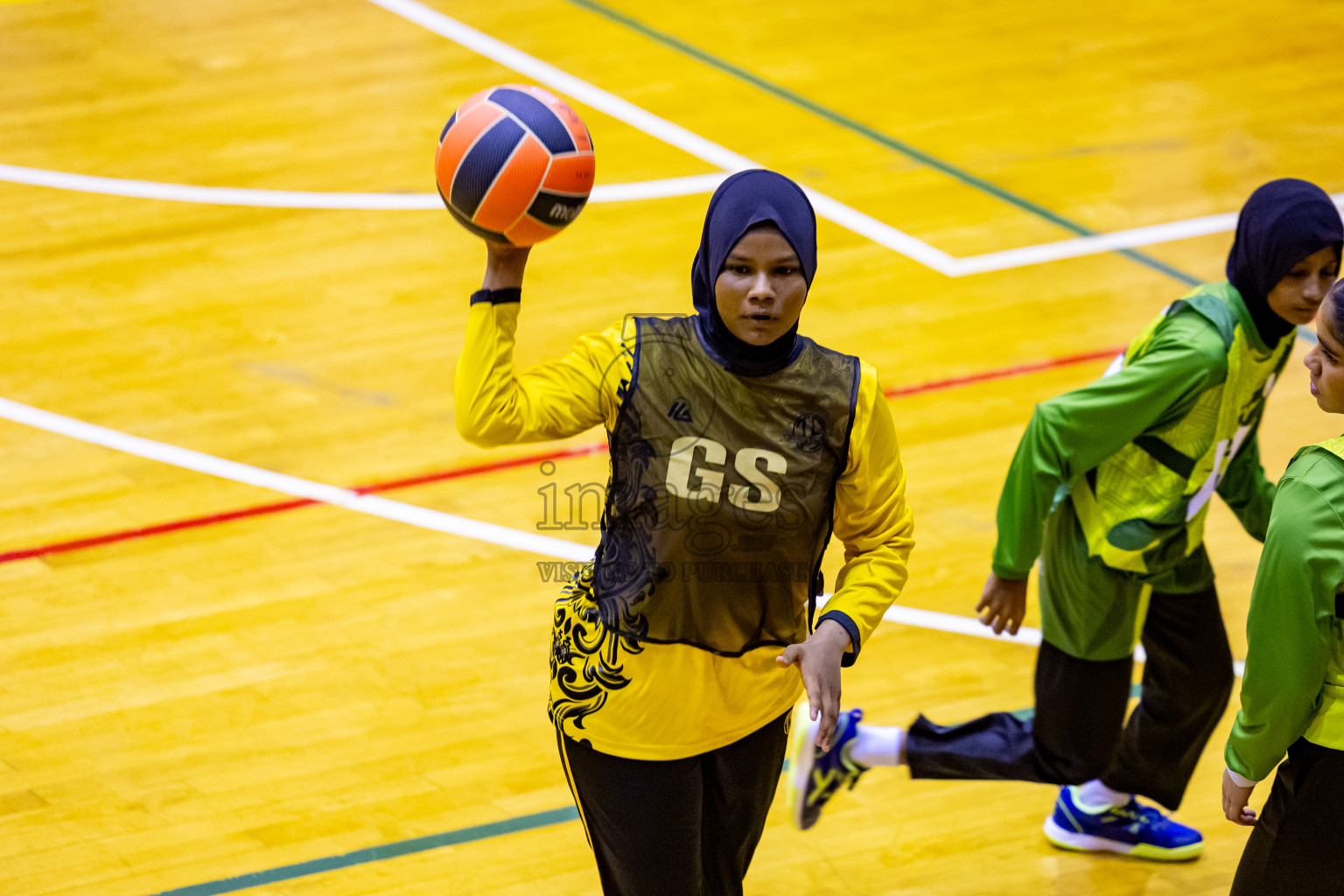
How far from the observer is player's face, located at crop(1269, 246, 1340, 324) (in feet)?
12.2

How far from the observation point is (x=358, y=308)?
6.90 metres

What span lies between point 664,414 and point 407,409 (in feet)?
11.4

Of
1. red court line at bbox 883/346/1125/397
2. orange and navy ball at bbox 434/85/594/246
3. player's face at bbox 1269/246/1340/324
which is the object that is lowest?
red court line at bbox 883/346/1125/397

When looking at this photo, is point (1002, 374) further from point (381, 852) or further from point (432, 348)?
point (381, 852)

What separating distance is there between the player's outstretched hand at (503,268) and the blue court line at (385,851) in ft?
6.89

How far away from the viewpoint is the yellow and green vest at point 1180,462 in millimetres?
3814

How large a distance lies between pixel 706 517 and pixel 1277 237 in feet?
5.47

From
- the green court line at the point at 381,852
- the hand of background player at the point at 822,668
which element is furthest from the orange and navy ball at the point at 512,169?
the green court line at the point at 381,852

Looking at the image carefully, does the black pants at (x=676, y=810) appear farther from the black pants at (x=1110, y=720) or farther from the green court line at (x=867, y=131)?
the green court line at (x=867, y=131)

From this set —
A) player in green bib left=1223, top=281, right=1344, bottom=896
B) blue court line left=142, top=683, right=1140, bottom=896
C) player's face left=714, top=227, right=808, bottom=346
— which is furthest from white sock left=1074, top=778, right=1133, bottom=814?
player's face left=714, top=227, right=808, bottom=346

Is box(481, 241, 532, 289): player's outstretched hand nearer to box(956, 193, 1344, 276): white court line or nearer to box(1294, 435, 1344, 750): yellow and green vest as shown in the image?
box(1294, 435, 1344, 750): yellow and green vest

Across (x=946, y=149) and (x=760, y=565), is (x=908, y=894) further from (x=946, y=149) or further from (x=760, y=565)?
(x=946, y=149)

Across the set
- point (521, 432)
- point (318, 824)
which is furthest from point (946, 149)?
point (521, 432)

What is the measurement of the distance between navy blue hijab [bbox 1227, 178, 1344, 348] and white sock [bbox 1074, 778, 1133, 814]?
1.35 metres
